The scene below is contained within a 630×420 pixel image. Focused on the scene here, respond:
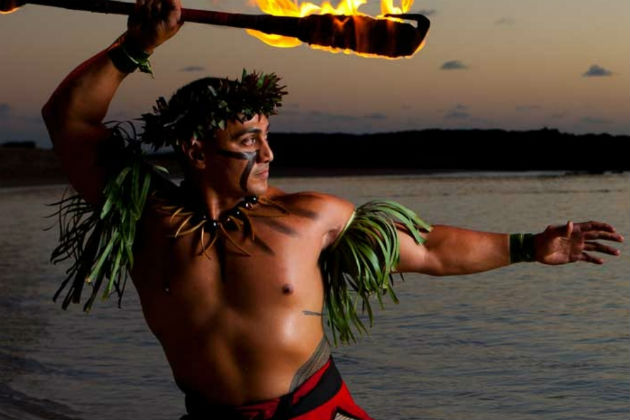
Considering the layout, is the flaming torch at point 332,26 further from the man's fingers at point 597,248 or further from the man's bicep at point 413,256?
the man's fingers at point 597,248

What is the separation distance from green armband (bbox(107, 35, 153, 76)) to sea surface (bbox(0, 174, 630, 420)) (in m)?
4.16

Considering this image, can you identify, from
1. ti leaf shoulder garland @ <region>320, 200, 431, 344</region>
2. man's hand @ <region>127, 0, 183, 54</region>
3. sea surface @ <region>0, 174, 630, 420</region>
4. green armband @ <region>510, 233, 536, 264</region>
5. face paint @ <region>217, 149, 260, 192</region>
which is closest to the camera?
man's hand @ <region>127, 0, 183, 54</region>

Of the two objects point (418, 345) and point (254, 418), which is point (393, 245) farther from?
point (418, 345)

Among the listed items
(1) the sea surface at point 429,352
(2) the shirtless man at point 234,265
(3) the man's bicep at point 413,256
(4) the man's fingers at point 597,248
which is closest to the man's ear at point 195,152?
(2) the shirtless man at point 234,265

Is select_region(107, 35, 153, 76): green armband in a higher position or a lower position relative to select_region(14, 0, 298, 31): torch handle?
lower

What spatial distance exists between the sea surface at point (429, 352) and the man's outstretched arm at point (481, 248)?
12.9 feet

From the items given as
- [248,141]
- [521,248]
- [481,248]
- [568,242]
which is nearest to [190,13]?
[248,141]

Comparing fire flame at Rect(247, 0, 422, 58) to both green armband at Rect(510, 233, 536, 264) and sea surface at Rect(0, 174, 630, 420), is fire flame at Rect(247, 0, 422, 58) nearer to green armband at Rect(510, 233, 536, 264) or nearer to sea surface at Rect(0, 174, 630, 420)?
green armband at Rect(510, 233, 536, 264)

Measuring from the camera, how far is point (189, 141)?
401 centimetres

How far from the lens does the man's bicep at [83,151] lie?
3.99 m

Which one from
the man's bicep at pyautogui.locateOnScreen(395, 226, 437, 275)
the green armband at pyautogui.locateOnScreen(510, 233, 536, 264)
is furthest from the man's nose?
the green armband at pyautogui.locateOnScreen(510, 233, 536, 264)

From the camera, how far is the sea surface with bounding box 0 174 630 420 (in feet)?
27.1

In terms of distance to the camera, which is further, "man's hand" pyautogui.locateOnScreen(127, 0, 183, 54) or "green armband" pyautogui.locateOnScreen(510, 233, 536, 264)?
"green armband" pyautogui.locateOnScreen(510, 233, 536, 264)

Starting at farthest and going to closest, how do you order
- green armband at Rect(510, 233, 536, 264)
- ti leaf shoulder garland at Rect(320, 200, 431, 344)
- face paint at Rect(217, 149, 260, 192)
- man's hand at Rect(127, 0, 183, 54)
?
green armband at Rect(510, 233, 536, 264), ti leaf shoulder garland at Rect(320, 200, 431, 344), face paint at Rect(217, 149, 260, 192), man's hand at Rect(127, 0, 183, 54)
